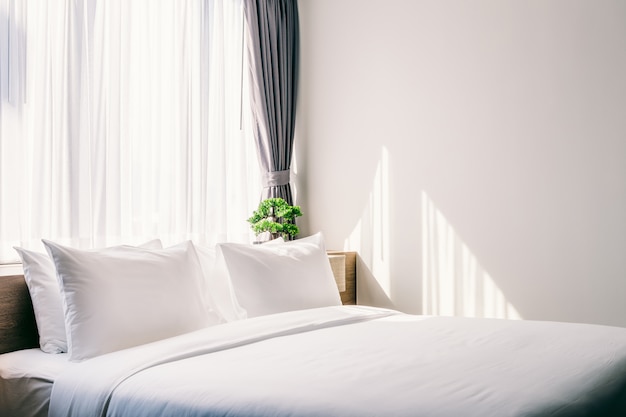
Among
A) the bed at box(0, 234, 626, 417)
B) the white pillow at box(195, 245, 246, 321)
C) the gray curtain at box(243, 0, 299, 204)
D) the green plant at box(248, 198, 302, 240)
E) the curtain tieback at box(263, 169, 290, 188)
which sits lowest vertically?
the bed at box(0, 234, 626, 417)

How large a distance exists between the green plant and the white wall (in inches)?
19.5

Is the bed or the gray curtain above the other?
the gray curtain

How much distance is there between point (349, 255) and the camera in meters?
4.61

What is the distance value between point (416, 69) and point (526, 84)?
79cm

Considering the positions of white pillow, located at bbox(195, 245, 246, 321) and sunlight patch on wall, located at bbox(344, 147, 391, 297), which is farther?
sunlight patch on wall, located at bbox(344, 147, 391, 297)

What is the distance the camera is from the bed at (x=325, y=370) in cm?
167

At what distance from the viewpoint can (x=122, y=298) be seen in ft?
8.20

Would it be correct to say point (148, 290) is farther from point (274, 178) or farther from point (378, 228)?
point (378, 228)

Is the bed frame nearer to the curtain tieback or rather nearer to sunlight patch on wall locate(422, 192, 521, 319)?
the curtain tieback

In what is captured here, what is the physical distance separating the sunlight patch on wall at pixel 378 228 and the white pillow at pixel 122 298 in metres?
1.92

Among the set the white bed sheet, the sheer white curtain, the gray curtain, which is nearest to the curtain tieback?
the gray curtain

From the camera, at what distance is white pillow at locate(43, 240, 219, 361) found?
239cm

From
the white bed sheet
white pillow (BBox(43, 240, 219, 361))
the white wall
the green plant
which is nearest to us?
the white bed sheet

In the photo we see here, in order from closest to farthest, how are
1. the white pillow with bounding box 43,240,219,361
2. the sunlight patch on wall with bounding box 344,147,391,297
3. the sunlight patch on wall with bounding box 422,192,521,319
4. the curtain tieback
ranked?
the white pillow with bounding box 43,240,219,361, the sunlight patch on wall with bounding box 422,192,521,319, the sunlight patch on wall with bounding box 344,147,391,297, the curtain tieback
